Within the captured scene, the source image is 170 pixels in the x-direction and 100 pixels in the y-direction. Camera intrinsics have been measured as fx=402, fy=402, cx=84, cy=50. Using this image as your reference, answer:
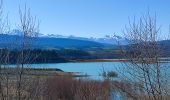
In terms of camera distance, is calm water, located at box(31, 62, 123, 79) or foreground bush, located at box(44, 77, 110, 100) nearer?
calm water, located at box(31, 62, 123, 79)

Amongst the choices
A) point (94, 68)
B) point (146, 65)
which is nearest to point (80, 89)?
point (146, 65)

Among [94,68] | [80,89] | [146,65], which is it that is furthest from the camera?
[94,68]

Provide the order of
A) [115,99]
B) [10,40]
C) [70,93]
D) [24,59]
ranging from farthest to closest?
[70,93], [115,99], [10,40], [24,59]

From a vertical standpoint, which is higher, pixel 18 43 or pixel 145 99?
pixel 18 43

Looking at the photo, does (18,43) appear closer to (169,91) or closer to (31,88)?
(31,88)

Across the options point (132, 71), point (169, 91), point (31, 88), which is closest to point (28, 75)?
point (31, 88)

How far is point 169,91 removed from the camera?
28.7 ft

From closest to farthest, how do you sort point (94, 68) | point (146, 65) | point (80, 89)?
point (146, 65) → point (80, 89) → point (94, 68)

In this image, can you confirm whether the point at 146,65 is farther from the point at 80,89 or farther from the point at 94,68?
the point at 94,68

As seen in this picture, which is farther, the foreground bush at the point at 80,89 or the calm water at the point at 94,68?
the foreground bush at the point at 80,89

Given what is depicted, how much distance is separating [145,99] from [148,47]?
1240mm

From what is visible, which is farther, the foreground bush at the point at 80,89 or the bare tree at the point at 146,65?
the foreground bush at the point at 80,89

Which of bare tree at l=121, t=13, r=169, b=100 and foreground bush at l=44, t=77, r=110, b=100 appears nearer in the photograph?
bare tree at l=121, t=13, r=169, b=100

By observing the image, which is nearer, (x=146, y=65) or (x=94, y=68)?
(x=146, y=65)
